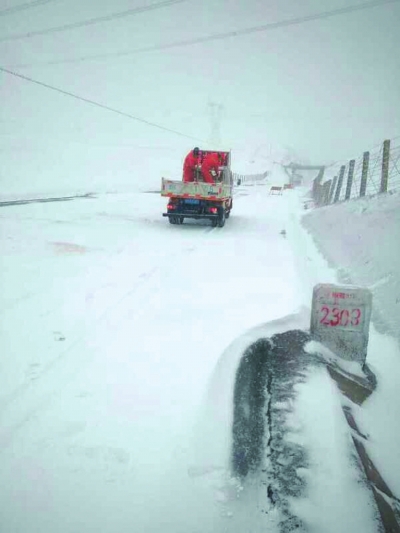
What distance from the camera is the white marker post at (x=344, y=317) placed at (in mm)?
3102

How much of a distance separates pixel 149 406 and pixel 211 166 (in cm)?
1117

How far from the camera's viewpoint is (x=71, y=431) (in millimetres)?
2219

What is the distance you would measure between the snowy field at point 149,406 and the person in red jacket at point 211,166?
25.5 feet

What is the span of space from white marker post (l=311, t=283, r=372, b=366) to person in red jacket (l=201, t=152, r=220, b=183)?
10.0 metres

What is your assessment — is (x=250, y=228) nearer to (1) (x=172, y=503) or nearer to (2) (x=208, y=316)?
(2) (x=208, y=316)

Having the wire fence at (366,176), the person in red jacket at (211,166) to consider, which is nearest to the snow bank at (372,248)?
the wire fence at (366,176)

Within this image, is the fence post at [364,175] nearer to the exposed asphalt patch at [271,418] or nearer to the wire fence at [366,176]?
the wire fence at [366,176]

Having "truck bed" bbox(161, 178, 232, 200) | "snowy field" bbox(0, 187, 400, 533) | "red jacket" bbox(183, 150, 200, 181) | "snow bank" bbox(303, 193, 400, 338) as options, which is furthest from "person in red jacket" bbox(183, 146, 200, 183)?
"snowy field" bbox(0, 187, 400, 533)

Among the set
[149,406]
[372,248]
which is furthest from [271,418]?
[372,248]

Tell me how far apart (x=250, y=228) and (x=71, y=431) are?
9.45 metres

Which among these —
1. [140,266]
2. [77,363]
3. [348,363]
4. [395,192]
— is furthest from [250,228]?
[77,363]

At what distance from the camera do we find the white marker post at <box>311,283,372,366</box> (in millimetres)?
3102

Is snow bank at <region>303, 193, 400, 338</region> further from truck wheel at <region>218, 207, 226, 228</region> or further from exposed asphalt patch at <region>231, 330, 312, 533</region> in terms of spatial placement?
truck wheel at <region>218, 207, 226, 228</region>

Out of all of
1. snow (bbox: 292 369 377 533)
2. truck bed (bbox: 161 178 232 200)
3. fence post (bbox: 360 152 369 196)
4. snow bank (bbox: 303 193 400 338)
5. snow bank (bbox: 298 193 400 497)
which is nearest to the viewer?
snow (bbox: 292 369 377 533)
